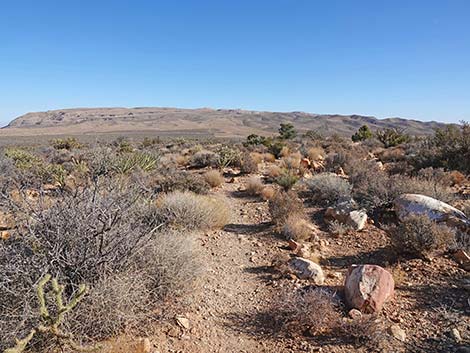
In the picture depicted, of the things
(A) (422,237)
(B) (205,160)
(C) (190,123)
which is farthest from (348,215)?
(C) (190,123)

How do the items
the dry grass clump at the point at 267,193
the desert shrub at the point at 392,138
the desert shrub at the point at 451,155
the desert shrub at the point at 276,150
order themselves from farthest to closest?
the desert shrub at the point at 392,138 < the desert shrub at the point at 276,150 < the desert shrub at the point at 451,155 < the dry grass clump at the point at 267,193

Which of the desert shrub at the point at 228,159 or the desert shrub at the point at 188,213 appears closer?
the desert shrub at the point at 188,213

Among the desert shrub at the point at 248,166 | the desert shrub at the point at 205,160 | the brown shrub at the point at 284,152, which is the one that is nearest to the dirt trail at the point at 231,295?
the desert shrub at the point at 248,166

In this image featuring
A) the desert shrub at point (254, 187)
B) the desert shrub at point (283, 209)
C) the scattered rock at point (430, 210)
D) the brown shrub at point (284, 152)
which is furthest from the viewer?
the brown shrub at point (284, 152)

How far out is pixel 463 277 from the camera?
428 cm

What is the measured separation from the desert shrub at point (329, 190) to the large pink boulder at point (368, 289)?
3.72m

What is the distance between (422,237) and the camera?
4.80m

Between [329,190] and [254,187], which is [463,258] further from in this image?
[254,187]

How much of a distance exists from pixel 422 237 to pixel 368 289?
166 centimetres

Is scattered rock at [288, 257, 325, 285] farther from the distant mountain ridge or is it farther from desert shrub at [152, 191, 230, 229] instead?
the distant mountain ridge

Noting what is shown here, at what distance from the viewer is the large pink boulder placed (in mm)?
3631

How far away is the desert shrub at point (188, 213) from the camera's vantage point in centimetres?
605

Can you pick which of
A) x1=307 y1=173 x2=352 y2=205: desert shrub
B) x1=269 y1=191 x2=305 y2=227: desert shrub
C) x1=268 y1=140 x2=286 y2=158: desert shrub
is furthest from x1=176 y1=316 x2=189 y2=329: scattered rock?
x1=268 y1=140 x2=286 y2=158: desert shrub

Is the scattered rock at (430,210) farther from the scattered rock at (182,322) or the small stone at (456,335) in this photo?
the scattered rock at (182,322)
